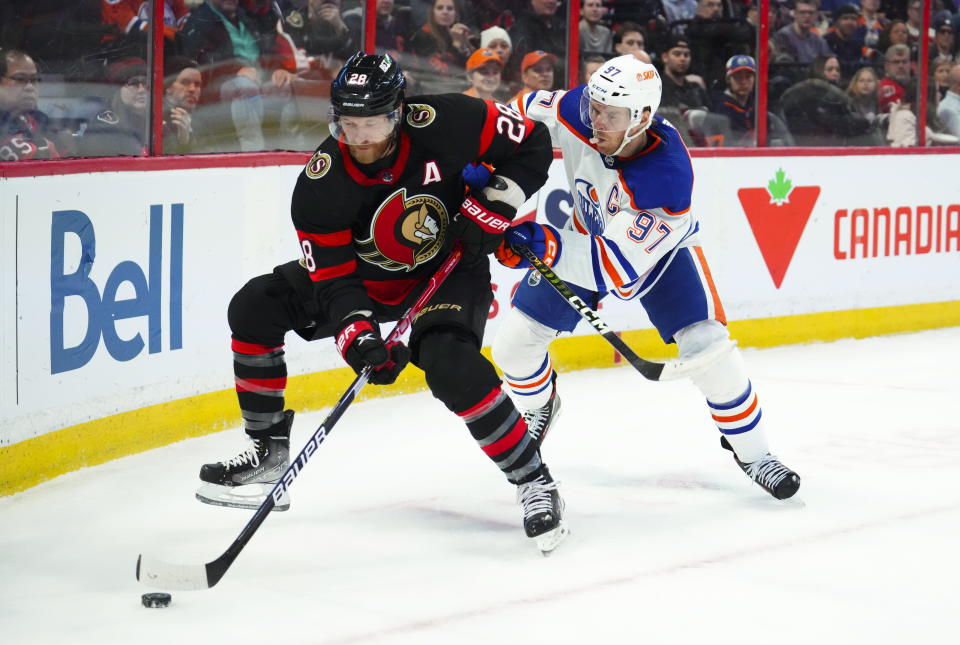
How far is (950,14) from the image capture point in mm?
6770

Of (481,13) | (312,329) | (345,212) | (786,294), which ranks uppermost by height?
(481,13)

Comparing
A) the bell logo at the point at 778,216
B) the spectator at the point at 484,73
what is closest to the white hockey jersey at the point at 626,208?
the spectator at the point at 484,73

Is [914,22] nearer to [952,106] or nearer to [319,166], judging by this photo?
[952,106]

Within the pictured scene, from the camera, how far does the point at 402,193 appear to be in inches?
112

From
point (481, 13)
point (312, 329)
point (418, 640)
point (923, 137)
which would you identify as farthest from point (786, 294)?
point (418, 640)

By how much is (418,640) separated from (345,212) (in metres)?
0.93

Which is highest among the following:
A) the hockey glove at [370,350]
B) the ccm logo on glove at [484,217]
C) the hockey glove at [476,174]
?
the hockey glove at [476,174]

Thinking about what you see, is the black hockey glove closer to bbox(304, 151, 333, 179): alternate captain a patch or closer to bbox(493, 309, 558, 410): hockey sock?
bbox(304, 151, 333, 179): alternate captain a patch

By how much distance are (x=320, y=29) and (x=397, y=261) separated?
1929 mm

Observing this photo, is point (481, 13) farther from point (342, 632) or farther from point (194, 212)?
point (342, 632)

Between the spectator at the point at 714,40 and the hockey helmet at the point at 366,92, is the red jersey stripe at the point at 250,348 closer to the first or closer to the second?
the hockey helmet at the point at 366,92

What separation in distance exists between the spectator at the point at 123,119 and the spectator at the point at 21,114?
147mm

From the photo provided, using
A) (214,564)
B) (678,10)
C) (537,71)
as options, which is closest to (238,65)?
(537,71)

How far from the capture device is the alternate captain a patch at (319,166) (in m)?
2.79
